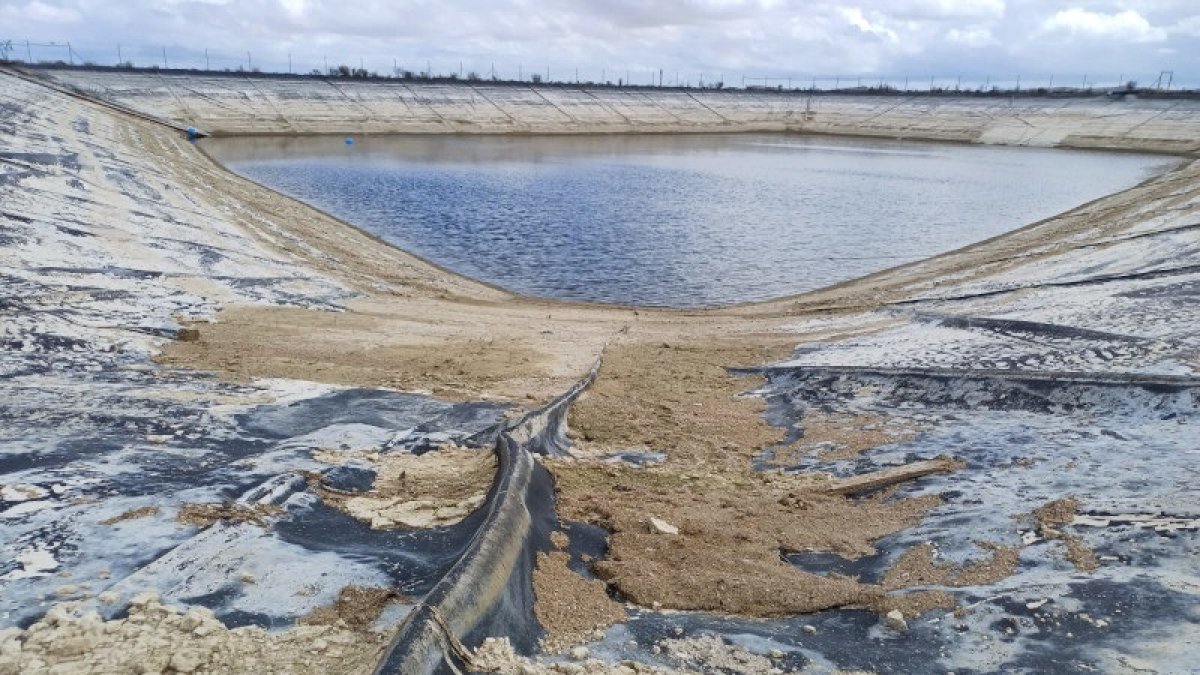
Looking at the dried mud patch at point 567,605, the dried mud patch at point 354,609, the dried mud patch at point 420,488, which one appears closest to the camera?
the dried mud patch at point 354,609

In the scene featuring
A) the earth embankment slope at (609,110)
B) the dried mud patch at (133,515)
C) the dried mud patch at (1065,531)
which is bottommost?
the dried mud patch at (133,515)

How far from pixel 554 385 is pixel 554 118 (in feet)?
254

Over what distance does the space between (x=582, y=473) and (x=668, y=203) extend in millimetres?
33046

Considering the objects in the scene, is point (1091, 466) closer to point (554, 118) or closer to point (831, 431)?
point (831, 431)

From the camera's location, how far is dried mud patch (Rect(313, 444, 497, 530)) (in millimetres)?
7082

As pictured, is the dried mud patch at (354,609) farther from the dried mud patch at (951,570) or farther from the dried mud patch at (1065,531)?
the dried mud patch at (1065,531)

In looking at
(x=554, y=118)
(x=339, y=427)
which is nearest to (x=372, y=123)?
(x=554, y=118)

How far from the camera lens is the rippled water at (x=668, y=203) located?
27531 millimetres

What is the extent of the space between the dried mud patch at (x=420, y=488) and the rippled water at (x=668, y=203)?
15387 mm

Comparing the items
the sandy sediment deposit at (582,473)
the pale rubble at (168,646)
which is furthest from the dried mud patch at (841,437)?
the pale rubble at (168,646)

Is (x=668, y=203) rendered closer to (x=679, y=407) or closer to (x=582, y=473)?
(x=679, y=407)

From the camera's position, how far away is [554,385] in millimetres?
12703

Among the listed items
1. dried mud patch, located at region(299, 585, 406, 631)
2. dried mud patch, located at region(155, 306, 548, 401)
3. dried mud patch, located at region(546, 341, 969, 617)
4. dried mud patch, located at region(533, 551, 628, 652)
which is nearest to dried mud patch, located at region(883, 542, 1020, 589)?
dried mud patch, located at region(546, 341, 969, 617)

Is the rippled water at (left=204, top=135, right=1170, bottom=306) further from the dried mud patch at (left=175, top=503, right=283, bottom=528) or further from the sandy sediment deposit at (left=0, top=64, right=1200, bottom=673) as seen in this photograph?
the dried mud patch at (left=175, top=503, right=283, bottom=528)
